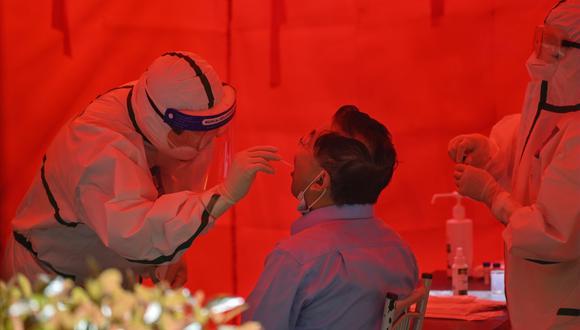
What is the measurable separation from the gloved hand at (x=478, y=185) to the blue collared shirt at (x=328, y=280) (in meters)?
0.56

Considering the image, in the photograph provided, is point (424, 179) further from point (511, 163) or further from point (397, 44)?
point (511, 163)

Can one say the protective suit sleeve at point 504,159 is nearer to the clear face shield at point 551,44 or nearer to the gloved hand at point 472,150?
the gloved hand at point 472,150

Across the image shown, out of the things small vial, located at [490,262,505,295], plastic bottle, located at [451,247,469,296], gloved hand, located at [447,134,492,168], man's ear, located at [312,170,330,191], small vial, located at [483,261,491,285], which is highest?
man's ear, located at [312,170,330,191]

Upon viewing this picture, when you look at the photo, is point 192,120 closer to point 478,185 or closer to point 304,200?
point 304,200

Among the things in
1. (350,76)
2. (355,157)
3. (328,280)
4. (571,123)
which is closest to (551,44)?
(571,123)

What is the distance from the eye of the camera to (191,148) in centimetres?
241

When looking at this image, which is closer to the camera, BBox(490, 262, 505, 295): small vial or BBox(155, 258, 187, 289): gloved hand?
BBox(155, 258, 187, 289): gloved hand

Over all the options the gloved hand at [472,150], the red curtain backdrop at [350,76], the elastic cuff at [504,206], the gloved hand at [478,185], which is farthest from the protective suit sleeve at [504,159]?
the red curtain backdrop at [350,76]

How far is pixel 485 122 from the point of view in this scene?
3.72 metres

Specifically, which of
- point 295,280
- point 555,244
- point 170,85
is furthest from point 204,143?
point 555,244

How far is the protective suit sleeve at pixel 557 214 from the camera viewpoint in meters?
2.21

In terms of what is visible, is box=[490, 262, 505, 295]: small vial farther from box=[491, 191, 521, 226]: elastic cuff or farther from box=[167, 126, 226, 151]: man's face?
box=[167, 126, 226, 151]: man's face

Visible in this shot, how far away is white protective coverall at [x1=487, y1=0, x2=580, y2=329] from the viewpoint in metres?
2.22

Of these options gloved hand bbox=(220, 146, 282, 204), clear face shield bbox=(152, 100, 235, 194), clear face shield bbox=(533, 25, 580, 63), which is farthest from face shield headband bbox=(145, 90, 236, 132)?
clear face shield bbox=(533, 25, 580, 63)
